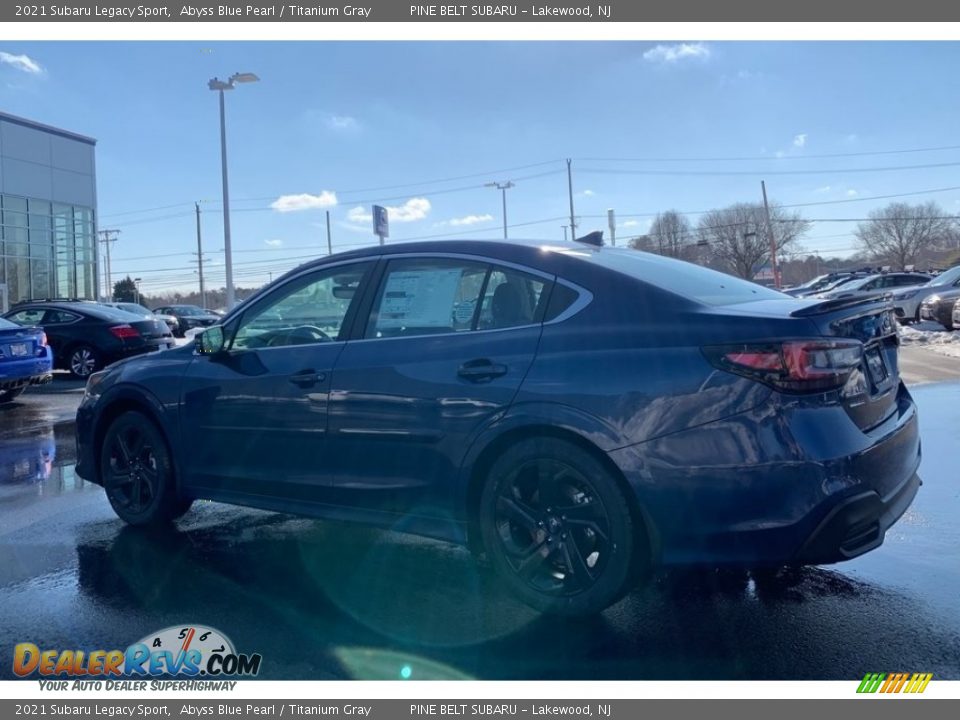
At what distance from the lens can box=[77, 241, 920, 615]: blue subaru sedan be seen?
3105 mm

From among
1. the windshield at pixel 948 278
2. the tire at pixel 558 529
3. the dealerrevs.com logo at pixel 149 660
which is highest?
the windshield at pixel 948 278

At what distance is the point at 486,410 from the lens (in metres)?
3.60

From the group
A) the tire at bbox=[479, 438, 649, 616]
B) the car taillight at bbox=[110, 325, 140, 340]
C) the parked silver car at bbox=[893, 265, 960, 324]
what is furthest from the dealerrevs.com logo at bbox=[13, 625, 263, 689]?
the parked silver car at bbox=[893, 265, 960, 324]

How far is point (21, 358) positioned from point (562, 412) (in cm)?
1001

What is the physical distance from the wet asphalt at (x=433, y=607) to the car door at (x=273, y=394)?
0.47m

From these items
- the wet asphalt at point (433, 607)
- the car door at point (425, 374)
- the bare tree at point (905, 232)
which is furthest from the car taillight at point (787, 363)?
the bare tree at point (905, 232)

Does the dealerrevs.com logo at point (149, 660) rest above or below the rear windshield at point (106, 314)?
below

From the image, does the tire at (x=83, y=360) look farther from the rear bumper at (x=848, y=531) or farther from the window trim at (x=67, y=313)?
the rear bumper at (x=848, y=531)

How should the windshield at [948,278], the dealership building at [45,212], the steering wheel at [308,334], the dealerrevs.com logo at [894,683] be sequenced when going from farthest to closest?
the dealership building at [45,212] < the windshield at [948,278] < the steering wheel at [308,334] < the dealerrevs.com logo at [894,683]

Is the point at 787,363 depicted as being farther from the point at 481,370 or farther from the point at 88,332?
the point at 88,332

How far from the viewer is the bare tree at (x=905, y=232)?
3179 inches

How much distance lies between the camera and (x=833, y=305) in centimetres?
341

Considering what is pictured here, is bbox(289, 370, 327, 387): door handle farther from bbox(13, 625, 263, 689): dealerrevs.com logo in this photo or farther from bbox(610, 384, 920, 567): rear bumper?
bbox(610, 384, 920, 567): rear bumper

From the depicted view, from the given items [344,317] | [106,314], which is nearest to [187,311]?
[106,314]
